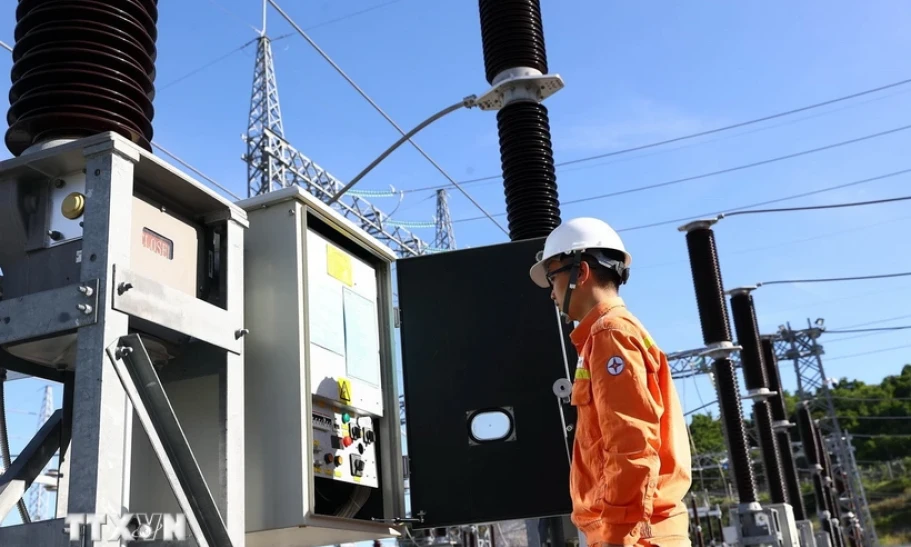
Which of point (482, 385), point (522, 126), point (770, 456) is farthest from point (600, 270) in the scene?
point (770, 456)

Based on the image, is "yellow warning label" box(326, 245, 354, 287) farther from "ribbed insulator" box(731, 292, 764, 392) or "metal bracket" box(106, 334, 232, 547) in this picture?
"ribbed insulator" box(731, 292, 764, 392)

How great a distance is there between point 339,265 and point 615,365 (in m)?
1.96

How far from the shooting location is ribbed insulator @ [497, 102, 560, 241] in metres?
4.89

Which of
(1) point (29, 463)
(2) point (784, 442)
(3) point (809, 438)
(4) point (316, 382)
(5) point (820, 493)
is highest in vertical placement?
(3) point (809, 438)

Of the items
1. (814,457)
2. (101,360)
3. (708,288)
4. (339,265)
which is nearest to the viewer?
(101,360)

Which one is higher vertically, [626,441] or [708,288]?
[708,288]

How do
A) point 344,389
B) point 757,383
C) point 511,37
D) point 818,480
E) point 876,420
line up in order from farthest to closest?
point 876,420 < point 818,480 < point 757,383 < point 511,37 < point 344,389

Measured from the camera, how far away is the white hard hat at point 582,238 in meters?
3.22

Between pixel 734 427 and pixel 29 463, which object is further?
pixel 734 427

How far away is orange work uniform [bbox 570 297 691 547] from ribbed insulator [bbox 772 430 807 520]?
16237mm

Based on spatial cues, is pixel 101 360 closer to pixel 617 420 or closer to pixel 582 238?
pixel 617 420

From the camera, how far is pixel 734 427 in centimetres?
1189

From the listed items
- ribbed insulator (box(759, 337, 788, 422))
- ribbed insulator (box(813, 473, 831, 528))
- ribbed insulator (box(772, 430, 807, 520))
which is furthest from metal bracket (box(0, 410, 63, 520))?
ribbed insulator (box(813, 473, 831, 528))

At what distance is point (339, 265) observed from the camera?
4.34 metres
